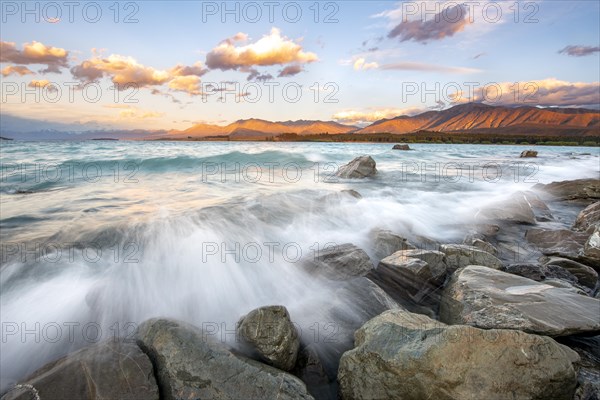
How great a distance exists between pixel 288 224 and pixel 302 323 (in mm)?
4352

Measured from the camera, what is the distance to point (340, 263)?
540cm

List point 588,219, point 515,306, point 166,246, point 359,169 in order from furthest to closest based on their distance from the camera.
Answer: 1. point 359,169
2. point 588,219
3. point 166,246
4. point 515,306

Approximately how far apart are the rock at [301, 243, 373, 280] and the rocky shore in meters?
0.17

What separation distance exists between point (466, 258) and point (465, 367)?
10.3 feet

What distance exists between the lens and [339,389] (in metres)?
3.22

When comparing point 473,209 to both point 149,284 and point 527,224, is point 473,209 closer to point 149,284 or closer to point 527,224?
point 527,224

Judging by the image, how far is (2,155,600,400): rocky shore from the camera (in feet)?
8.71

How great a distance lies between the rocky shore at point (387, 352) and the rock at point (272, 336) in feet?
0.03

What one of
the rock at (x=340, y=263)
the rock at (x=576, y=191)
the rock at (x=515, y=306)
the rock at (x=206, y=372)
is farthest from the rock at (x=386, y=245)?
the rock at (x=576, y=191)

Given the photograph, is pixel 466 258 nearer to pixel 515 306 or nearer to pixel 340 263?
pixel 515 306

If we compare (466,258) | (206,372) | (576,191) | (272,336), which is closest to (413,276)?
(466,258)

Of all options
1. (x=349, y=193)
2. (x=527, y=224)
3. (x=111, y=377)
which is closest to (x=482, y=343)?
(x=111, y=377)

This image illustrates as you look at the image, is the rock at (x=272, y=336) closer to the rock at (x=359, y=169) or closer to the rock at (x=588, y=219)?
the rock at (x=588, y=219)

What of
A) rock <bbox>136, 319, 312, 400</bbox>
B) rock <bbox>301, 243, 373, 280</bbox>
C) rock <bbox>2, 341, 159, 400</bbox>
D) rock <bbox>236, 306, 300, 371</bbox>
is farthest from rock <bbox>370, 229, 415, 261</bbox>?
rock <bbox>2, 341, 159, 400</bbox>
